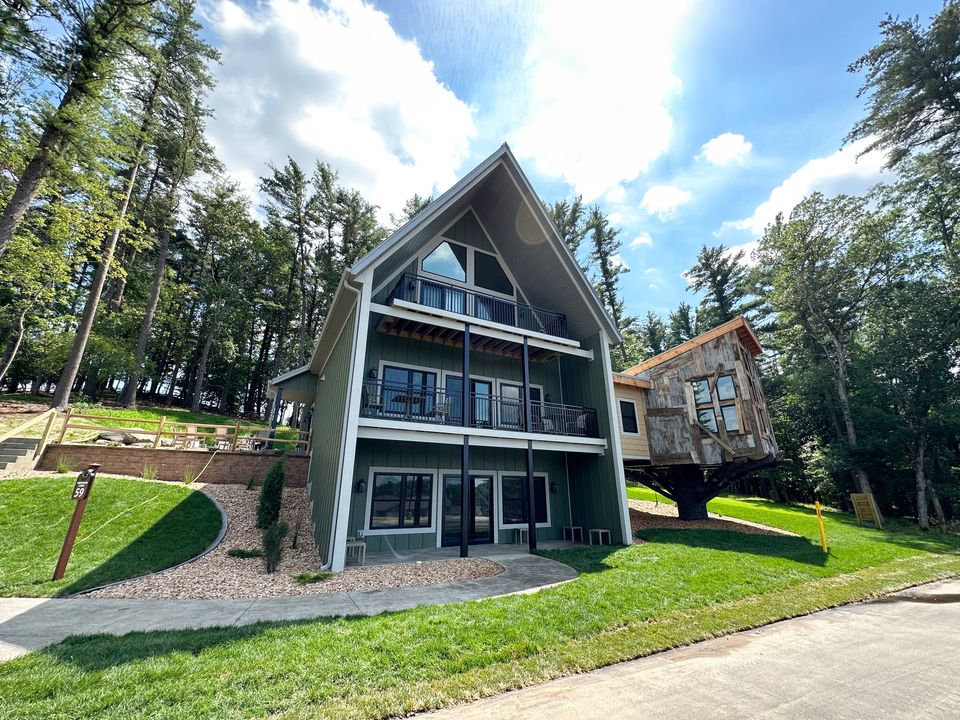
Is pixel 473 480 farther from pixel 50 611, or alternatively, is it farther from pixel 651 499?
pixel 651 499

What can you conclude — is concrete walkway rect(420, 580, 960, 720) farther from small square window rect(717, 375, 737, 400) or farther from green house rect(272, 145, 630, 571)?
small square window rect(717, 375, 737, 400)

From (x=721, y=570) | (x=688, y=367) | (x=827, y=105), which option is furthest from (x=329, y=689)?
(x=827, y=105)

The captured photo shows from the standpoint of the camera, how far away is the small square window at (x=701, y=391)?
1338cm

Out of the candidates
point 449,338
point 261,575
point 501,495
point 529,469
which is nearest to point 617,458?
point 529,469

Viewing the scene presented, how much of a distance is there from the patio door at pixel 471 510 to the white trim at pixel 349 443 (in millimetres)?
3366

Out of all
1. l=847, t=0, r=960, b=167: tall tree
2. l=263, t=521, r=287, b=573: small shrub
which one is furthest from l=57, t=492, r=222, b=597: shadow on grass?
l=847, t=0, r=960, b=167: tall tree

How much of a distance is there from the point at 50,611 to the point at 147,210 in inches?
982

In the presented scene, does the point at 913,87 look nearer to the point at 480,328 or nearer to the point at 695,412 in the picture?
the point at 695,412

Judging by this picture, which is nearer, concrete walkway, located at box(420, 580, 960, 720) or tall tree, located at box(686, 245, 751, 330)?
concrete walkway, located at box(420, 580, 960, 720)

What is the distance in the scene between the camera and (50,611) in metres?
5.15

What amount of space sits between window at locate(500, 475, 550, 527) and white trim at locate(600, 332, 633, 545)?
Answer: 256 centimetres

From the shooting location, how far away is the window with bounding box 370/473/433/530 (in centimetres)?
1031

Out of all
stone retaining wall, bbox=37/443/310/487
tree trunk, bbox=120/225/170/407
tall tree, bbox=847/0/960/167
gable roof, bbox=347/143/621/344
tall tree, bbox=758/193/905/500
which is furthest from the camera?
tree trunk, bbox=120/225/170/407

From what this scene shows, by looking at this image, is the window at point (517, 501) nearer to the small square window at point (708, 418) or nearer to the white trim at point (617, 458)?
the white trim at point (617, 458)
